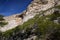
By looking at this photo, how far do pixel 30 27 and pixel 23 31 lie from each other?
175 cm

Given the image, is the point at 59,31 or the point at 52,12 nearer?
the point at 59,31

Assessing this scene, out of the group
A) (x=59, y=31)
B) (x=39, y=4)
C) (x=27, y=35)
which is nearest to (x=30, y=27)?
(x=27, y=35)

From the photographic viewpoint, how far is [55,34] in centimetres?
3688

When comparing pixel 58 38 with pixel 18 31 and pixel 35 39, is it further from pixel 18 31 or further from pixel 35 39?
pixel 18 31

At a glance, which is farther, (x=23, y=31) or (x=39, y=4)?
(x=39, y=4)

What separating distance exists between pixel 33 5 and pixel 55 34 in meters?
26.5

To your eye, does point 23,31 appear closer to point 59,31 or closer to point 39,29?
point 39,29

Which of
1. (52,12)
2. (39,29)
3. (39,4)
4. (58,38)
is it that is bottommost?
(58,38)

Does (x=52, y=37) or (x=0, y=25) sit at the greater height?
(x=0, y=25)

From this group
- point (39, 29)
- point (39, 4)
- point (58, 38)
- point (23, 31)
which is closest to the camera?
point (58, 38)

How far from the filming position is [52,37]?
36938mm

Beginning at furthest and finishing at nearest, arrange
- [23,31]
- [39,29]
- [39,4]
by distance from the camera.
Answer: [39,4], [23,31], [39,29]

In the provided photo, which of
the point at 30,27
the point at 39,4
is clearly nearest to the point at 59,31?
the point at 30,27

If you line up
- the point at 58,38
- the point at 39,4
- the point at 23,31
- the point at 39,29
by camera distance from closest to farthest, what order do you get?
the point at 58,38 → the point at 39,29 → the point at 23,31 → the point at 39,4
